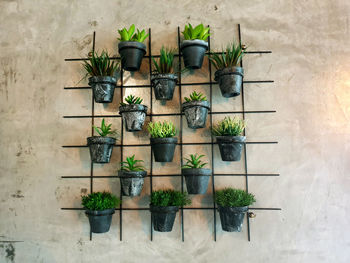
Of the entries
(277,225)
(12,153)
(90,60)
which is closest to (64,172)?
(12,153)

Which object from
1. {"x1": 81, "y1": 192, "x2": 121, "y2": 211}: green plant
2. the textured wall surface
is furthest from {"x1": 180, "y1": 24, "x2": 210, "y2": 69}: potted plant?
{"x1": 81, "y1": 192, "x2": 121, "y2": 211}: green plant

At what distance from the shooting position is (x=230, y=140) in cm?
127

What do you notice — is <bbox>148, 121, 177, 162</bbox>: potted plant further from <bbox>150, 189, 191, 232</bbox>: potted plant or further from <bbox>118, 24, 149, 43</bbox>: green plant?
<bbox>118, 24, 149, 43</bbox>: green plant

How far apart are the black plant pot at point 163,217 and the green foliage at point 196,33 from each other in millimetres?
969

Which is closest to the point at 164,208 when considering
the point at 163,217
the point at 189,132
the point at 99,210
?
the point at 163,217

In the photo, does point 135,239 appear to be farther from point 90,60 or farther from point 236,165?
point 90,60

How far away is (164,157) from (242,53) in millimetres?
797

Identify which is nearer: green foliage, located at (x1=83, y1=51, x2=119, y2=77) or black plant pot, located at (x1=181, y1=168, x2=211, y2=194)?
black plant pot, located at (x1=181, y1=168, x2=211, y2=194)

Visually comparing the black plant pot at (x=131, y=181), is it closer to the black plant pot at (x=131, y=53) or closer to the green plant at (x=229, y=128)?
the green plant at (x=229, y=128)

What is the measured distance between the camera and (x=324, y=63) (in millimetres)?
1462

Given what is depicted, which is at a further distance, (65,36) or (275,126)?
(65,36)

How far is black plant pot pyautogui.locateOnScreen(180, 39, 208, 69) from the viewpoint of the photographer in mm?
1347

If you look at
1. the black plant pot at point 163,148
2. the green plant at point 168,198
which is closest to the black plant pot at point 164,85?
the black plant pot at point 163,148

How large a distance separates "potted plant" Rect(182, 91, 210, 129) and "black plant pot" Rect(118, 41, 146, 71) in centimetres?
39
